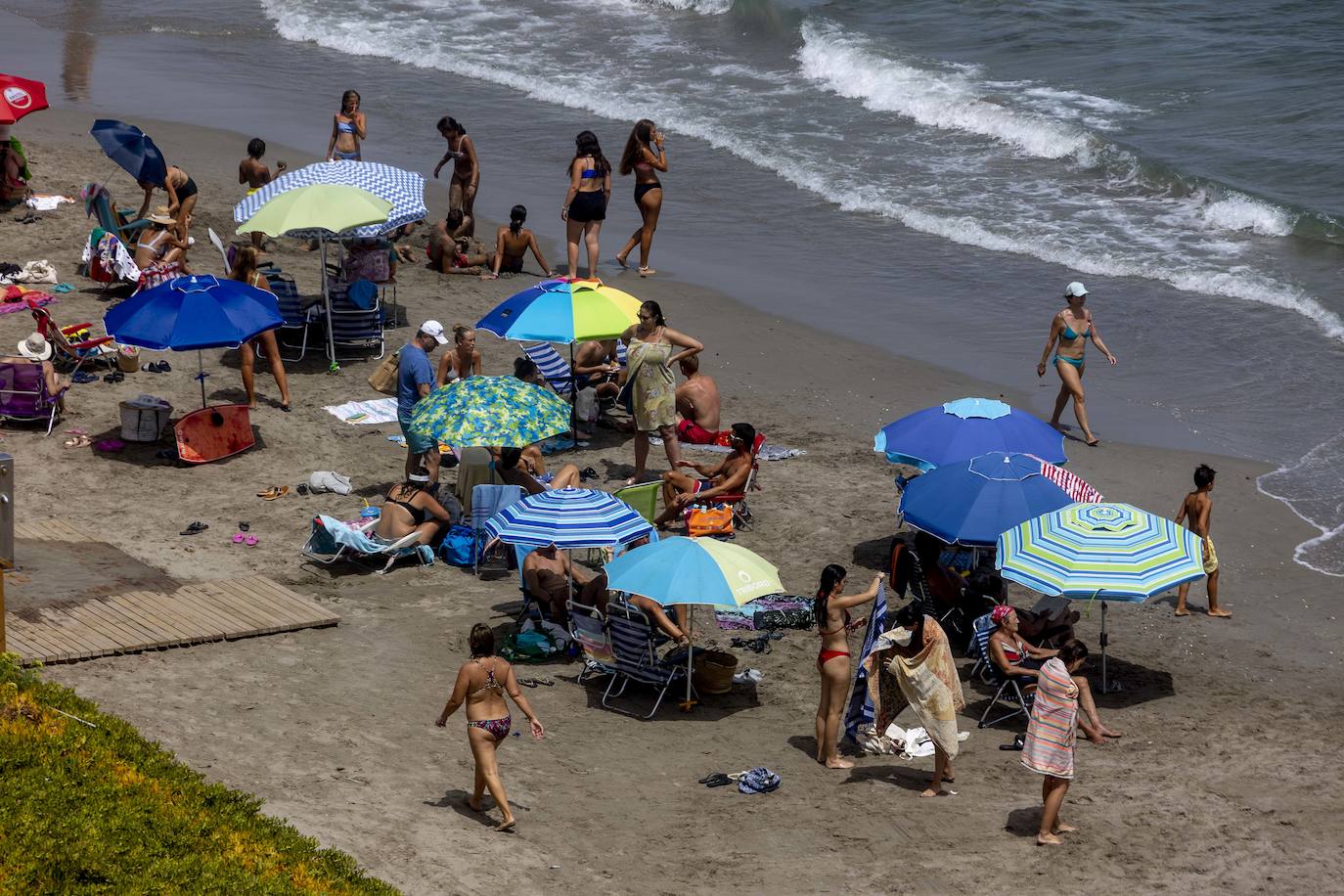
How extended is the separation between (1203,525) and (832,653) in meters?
3.64

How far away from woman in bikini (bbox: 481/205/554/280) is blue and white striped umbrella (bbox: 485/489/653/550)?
7.66 m

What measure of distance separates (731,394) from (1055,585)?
20.1 feet

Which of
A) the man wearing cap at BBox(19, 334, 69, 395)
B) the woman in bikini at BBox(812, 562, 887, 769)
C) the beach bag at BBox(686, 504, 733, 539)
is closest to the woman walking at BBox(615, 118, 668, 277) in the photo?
the beach bag at BBox(686, 504, 733, 539)

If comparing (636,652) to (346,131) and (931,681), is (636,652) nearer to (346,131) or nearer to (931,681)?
(931,681)

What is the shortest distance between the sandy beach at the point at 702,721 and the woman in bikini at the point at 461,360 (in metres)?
0.84

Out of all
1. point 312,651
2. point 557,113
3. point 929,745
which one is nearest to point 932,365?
point 929,745

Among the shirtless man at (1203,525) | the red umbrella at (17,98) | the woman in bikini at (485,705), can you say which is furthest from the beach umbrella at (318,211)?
the shirtless man at (1203,525)

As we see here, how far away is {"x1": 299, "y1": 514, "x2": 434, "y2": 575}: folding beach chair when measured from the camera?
37.3 feet

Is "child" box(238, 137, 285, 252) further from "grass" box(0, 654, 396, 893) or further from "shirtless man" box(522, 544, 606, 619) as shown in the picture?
"grass" box(0, 654, 396, 893)

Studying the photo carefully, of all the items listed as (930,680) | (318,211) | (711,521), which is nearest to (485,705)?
(930,680)

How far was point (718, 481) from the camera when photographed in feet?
41.6

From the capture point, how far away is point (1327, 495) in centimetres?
1355

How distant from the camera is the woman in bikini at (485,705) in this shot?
8.16 metres

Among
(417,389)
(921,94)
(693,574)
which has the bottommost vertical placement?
(417,389)
